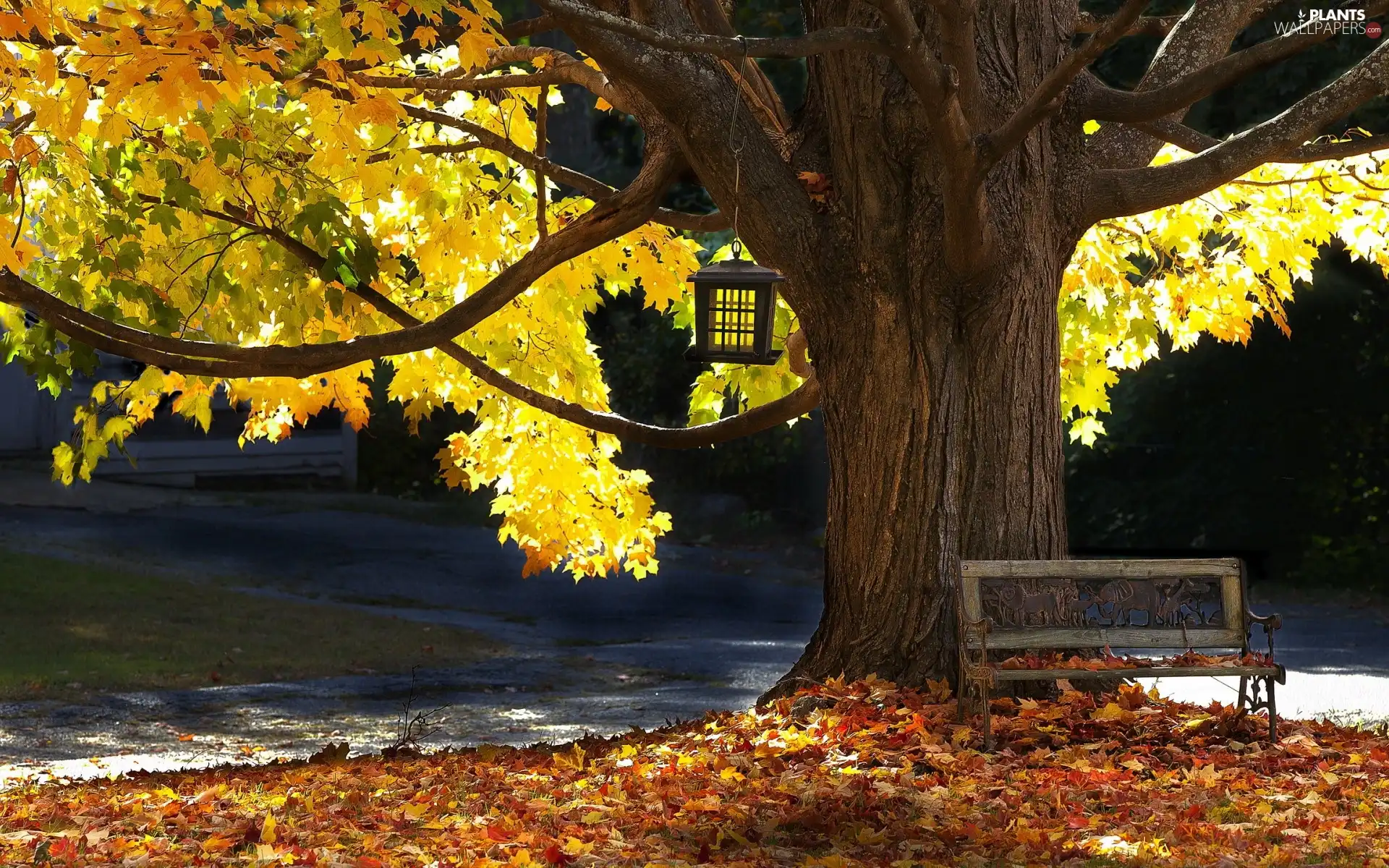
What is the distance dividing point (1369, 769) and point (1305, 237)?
4647 mm

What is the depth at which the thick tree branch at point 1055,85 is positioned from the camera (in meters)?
5.01

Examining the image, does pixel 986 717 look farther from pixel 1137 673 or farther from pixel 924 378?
pixel 924 378

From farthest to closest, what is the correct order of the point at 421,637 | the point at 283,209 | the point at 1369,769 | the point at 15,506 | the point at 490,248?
the point at 15,506, the point at 421,637, the point at 490,248, the point at 283,209, the point at 1369,769

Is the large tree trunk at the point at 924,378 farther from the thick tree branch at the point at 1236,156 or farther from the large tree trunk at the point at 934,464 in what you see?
the thick tree branch at the point at 1236,156

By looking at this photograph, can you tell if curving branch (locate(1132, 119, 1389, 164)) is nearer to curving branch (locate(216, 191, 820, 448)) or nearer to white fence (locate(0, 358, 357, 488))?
curving branch (locate(216, 191, 820, 448))

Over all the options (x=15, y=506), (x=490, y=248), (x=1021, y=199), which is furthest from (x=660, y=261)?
(x=15, y=506)

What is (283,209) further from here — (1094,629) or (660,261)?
(1094,629)

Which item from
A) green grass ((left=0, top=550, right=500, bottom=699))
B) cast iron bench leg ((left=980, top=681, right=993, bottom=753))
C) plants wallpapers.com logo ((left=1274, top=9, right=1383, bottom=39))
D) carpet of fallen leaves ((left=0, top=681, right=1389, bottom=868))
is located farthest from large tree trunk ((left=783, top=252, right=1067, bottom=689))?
green grass ((left=0, top=550, right=500, bottom=699))

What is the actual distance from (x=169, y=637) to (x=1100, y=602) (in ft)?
32.9

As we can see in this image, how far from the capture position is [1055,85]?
526 centimetres

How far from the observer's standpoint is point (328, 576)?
58.7ft

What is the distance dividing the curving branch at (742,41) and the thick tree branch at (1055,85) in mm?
586

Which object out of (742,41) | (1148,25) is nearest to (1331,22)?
(1148,25)

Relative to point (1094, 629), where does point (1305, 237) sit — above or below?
above
